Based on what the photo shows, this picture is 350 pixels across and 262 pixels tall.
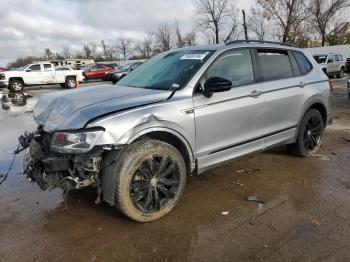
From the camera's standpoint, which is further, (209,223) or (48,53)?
(48,53)

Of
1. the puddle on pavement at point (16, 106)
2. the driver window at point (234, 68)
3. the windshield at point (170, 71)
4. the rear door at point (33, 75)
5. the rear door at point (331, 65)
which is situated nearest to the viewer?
the windshield at point (170, 71)

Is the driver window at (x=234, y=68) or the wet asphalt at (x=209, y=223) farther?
the driver window at (x=234, y=68)

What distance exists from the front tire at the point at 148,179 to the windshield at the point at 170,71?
83 cm

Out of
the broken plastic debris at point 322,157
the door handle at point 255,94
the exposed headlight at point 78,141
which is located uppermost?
the door handle at point 255,94

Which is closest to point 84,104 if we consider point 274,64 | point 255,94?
point 255,94

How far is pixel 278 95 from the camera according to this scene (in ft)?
17.0

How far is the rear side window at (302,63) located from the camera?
5.82m

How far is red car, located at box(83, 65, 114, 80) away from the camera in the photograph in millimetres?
35000

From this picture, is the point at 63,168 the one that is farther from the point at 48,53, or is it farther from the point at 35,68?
the point at 48,53

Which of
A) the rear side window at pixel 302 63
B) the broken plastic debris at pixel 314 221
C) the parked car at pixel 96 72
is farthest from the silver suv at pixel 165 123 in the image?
the parked car at pixel 96 72

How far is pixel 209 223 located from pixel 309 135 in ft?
9.54

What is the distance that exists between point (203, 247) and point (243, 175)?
6.84 feet

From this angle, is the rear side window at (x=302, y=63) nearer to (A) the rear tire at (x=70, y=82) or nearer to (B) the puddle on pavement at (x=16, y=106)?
(B) the puddle on pavement at (x=16, y=106)

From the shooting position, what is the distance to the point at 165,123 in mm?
3930
